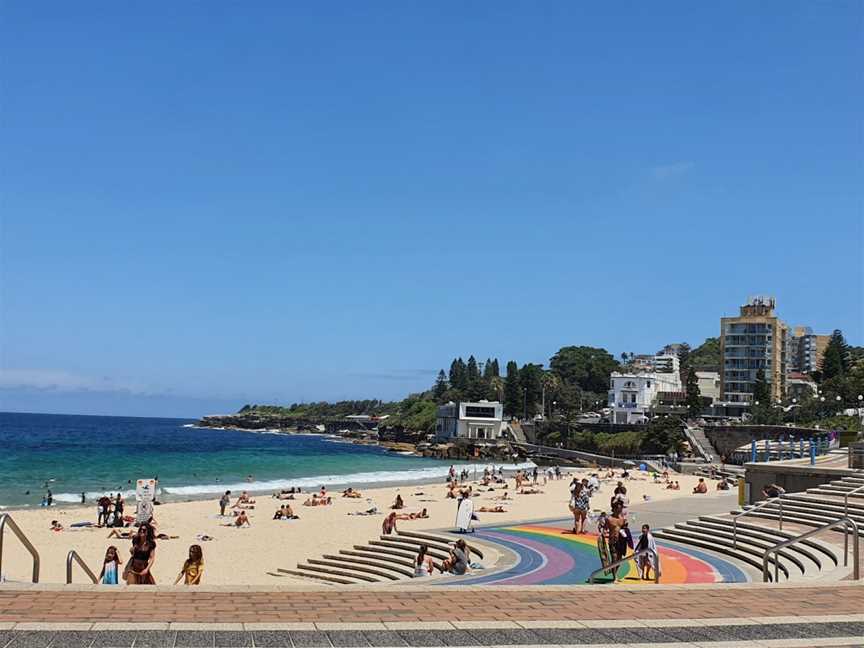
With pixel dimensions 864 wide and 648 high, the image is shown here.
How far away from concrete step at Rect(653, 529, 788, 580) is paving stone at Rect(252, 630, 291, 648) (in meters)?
9.57

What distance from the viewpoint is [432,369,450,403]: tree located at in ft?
585

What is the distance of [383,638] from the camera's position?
25.2ft

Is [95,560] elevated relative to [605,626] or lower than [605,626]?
lower

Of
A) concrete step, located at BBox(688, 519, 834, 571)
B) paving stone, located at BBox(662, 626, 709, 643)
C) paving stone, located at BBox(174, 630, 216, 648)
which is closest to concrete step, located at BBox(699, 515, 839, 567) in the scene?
concrete step, located at BBox(688, 519, 834, 571)

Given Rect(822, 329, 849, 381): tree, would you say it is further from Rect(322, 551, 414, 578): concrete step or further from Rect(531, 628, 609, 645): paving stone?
Rect(531, 628, 609, 645): paving stone

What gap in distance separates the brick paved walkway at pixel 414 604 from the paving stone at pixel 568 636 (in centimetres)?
43

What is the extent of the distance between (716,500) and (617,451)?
203 feet

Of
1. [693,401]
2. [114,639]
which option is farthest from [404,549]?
[693,401]

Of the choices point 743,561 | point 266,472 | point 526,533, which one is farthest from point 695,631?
point 266,472

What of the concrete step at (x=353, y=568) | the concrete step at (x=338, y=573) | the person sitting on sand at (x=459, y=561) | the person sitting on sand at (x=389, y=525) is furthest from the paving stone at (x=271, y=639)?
the person sitting on sand at (x=389, y=525)

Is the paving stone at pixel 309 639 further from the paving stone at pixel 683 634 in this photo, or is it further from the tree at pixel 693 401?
the tree at pixel 693 401

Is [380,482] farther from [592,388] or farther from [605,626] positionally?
[592,388]

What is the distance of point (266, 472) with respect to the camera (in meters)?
74.6

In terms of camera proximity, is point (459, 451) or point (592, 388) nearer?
point (459, 451)
